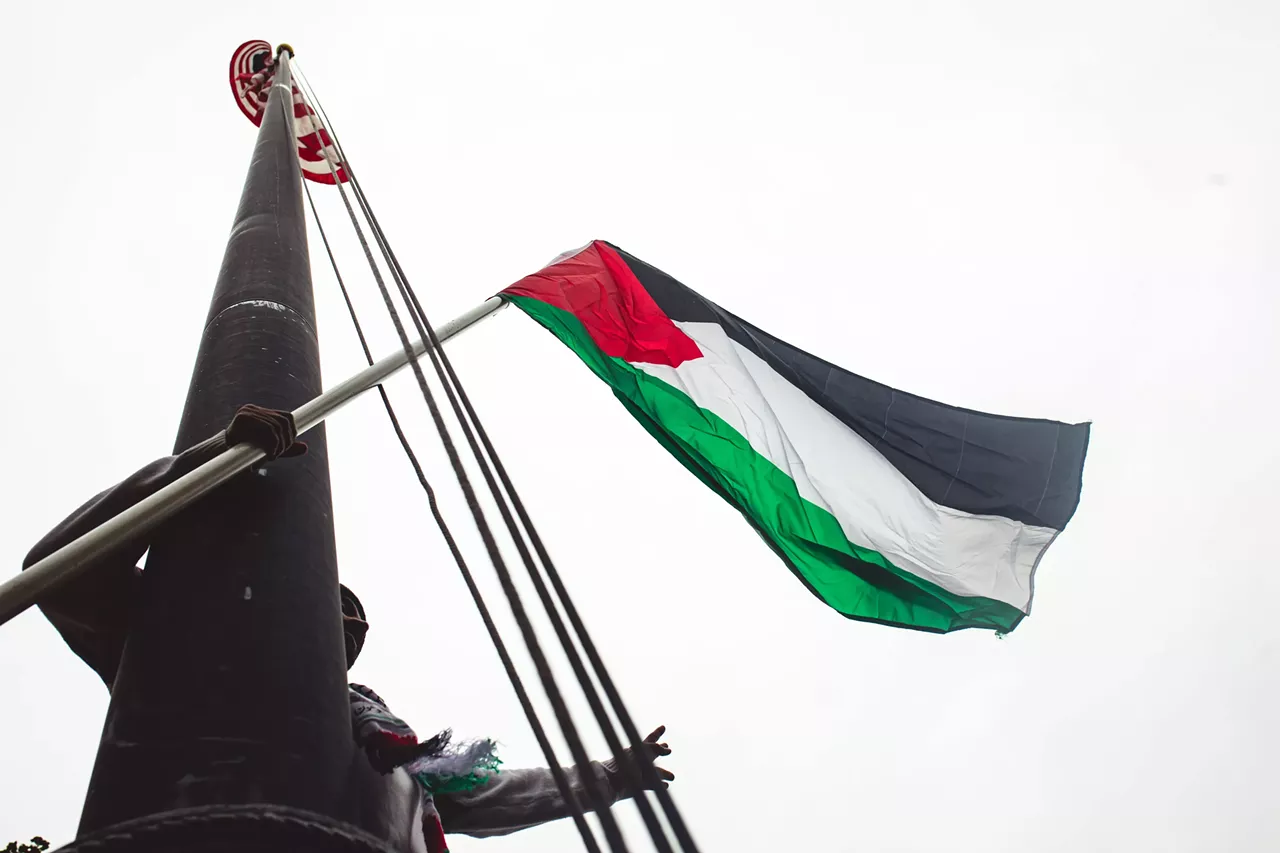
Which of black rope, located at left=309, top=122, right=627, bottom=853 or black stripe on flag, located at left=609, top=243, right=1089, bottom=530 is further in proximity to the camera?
black stripe on flag, located at left=609, top=243, right=1089, bottom=530

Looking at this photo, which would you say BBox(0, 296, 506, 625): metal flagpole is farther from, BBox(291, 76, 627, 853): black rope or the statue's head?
the statue's head

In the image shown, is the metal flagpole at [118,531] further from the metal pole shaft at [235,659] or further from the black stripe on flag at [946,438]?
the black stripe on flag at [946,438]

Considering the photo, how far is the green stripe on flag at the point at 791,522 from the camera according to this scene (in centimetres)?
738

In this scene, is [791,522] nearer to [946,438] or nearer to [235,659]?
[946,438]

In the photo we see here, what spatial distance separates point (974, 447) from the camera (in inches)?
316

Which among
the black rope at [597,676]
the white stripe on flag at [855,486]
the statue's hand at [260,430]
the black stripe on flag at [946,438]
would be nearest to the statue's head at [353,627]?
the statue's hand at [260,430]

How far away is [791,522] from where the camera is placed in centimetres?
743

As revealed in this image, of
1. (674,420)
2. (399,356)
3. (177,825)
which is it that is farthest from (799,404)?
(177,825)

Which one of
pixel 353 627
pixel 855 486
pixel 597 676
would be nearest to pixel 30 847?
pixel 353 627

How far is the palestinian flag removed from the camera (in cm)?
743

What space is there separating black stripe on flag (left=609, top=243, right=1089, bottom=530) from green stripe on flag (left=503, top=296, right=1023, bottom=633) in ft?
2.69

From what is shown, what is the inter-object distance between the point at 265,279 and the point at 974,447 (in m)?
5.83

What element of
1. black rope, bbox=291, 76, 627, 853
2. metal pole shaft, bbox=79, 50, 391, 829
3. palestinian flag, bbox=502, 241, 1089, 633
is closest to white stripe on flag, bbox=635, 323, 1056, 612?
palestinian flag, bbox=502, 241, 1089, 633

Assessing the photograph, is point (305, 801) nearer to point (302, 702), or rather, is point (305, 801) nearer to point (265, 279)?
point (302, 702)
